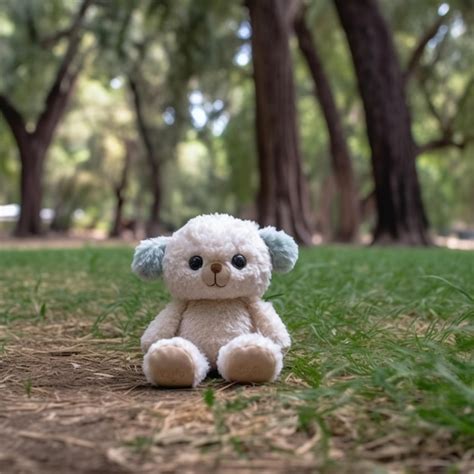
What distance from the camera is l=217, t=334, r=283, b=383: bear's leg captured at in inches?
58.9

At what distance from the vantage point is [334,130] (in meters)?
13.9

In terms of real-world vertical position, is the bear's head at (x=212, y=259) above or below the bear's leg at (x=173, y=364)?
above

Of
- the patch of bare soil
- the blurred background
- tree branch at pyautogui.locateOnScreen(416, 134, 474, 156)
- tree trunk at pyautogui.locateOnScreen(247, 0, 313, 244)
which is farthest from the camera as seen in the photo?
tree branch at pyautogui.locateOnScreen(416, 134, 474, 156)

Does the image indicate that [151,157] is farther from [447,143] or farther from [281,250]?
[281,250]

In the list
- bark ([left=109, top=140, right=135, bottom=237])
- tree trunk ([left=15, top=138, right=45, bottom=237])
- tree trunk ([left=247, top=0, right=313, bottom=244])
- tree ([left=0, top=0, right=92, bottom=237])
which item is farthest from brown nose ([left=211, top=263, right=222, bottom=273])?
bark ([left=109, top=140, right=135, bottom=237])

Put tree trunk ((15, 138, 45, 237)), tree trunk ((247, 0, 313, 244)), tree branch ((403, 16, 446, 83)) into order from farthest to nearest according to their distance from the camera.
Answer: tree trunk ((15, 138, 45, 237)), tree branch ((403, 16, 446, 83)), tree trunk ((247, 0, 313, 244))

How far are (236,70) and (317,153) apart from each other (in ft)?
23.5

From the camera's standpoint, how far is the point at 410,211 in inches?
375

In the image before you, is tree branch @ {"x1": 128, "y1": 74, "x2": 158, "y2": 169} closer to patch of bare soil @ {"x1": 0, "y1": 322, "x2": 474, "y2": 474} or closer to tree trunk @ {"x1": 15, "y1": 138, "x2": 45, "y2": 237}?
tree trunk @ {"x1": 15, "y1": 138, "x2": 45, "y2": 237}

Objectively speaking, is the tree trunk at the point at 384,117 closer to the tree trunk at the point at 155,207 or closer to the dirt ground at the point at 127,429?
the dirt ground at the point at 127,429

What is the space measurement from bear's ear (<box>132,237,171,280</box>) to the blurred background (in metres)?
7.07

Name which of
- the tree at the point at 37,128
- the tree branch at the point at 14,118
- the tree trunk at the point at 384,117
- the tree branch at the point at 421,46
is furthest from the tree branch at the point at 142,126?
the tree trunk at the point at 384,117

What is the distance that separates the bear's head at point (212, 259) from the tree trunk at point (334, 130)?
492 inches

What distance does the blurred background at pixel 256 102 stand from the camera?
30.5 ft
